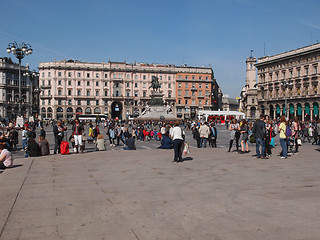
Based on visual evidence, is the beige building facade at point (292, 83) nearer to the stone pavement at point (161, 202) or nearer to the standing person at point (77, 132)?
the standing person at point (77, 132)

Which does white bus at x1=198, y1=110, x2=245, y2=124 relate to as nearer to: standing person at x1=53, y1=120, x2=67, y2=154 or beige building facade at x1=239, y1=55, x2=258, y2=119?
beige building facade at x1=239, y1=55, x2=258, y2=119

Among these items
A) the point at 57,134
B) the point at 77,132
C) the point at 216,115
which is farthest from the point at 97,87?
the point at 77,132

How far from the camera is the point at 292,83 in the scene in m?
72.9

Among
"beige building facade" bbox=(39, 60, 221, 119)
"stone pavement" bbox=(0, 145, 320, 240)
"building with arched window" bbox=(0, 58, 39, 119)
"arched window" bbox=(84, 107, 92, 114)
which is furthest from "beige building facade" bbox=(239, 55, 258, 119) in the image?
"stone pavement" bbox=(0, 145, 320, 240)

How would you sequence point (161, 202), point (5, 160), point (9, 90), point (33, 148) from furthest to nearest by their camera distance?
point (9, 90), point (33, 148), point (5, 160), point (161, 202)

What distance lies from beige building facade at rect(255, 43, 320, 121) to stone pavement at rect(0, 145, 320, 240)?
55354 mm

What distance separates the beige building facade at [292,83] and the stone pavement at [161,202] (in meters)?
55.4

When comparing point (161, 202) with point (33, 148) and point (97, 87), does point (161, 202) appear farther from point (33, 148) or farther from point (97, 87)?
point (97, 87)

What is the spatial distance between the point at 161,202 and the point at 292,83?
2849 inches

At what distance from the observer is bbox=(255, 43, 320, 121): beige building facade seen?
2650 inches

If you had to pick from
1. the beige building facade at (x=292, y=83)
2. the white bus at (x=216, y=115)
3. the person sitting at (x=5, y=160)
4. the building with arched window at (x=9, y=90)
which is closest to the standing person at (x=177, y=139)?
the person sitting at (x=5, y=160)

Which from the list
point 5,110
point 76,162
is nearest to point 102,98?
point 5,110

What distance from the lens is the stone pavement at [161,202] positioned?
5.21 metres

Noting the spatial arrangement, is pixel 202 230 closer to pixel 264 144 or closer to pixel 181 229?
pixel 181 229
